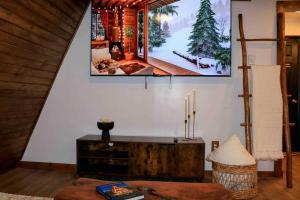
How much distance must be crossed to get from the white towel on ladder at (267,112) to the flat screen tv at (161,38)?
431 mm

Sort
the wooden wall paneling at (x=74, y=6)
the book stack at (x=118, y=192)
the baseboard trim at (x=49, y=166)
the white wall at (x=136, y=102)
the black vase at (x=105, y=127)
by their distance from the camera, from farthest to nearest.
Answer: the baseboard trim at (x=49, y=166)
the white wall at (x=136, y=102)
the black vase at (x=105, y=127)
the wooden wall paneling at (x=74, y=6)
the book stack at (x=118, y=192)

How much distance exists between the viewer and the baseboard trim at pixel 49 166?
451 cm

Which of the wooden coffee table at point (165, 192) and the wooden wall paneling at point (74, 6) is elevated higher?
the wooden wall paneling at point (74, 6)

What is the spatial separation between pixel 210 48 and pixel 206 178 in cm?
168

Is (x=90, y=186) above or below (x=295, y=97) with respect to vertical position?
below

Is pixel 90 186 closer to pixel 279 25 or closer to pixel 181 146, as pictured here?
pixel 181 146

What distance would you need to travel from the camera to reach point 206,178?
13.9ft

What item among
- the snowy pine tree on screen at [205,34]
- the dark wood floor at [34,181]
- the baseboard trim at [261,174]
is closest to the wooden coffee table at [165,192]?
the dark wood floor at [34,181]

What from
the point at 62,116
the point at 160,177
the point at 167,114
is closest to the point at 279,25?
the point at 167,114

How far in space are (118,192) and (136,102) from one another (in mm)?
2281

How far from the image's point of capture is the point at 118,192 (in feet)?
7.31

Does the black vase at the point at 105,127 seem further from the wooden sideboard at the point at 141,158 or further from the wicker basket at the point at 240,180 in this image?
the wicker basket at the point at 240,180

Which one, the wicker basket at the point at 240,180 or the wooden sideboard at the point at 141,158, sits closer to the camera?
the wicker basket at the point at 240,180

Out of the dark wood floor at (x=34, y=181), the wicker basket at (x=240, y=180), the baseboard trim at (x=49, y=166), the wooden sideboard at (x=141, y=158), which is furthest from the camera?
the baseboard trim at (x=49, y=166)
